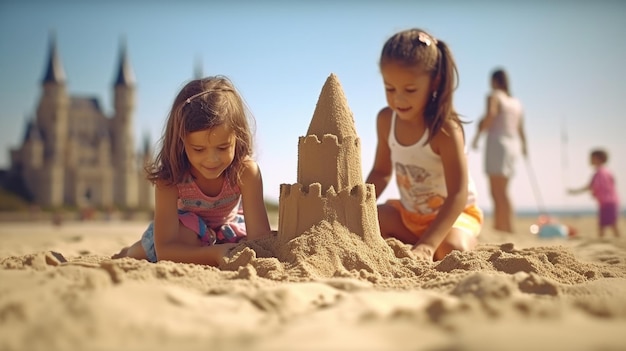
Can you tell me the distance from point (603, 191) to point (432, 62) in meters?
7.75

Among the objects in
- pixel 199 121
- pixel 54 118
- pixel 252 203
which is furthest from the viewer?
pixel 54 118

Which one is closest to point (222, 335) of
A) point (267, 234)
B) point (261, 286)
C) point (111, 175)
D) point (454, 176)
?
point (261, 286)

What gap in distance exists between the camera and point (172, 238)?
3459mm

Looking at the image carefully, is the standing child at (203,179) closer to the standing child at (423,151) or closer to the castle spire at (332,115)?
the castle spire at (332,115)

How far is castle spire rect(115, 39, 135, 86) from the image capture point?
49.2m

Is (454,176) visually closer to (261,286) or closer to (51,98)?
(261,286)

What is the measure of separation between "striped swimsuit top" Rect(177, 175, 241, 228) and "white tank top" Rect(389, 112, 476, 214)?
1242mm

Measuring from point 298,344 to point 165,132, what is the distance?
2.42 metres

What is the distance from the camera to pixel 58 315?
1.65m

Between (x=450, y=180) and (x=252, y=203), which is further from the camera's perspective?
(x=450, y=180)

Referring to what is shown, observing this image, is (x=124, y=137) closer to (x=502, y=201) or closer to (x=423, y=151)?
(x=502, y=201)

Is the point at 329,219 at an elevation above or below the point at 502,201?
above

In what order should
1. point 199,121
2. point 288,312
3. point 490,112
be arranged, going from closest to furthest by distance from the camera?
point 288,312 → point 199,121 → point 490,112

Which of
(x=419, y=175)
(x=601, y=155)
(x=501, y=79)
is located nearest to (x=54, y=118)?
(x=601, y=155)
